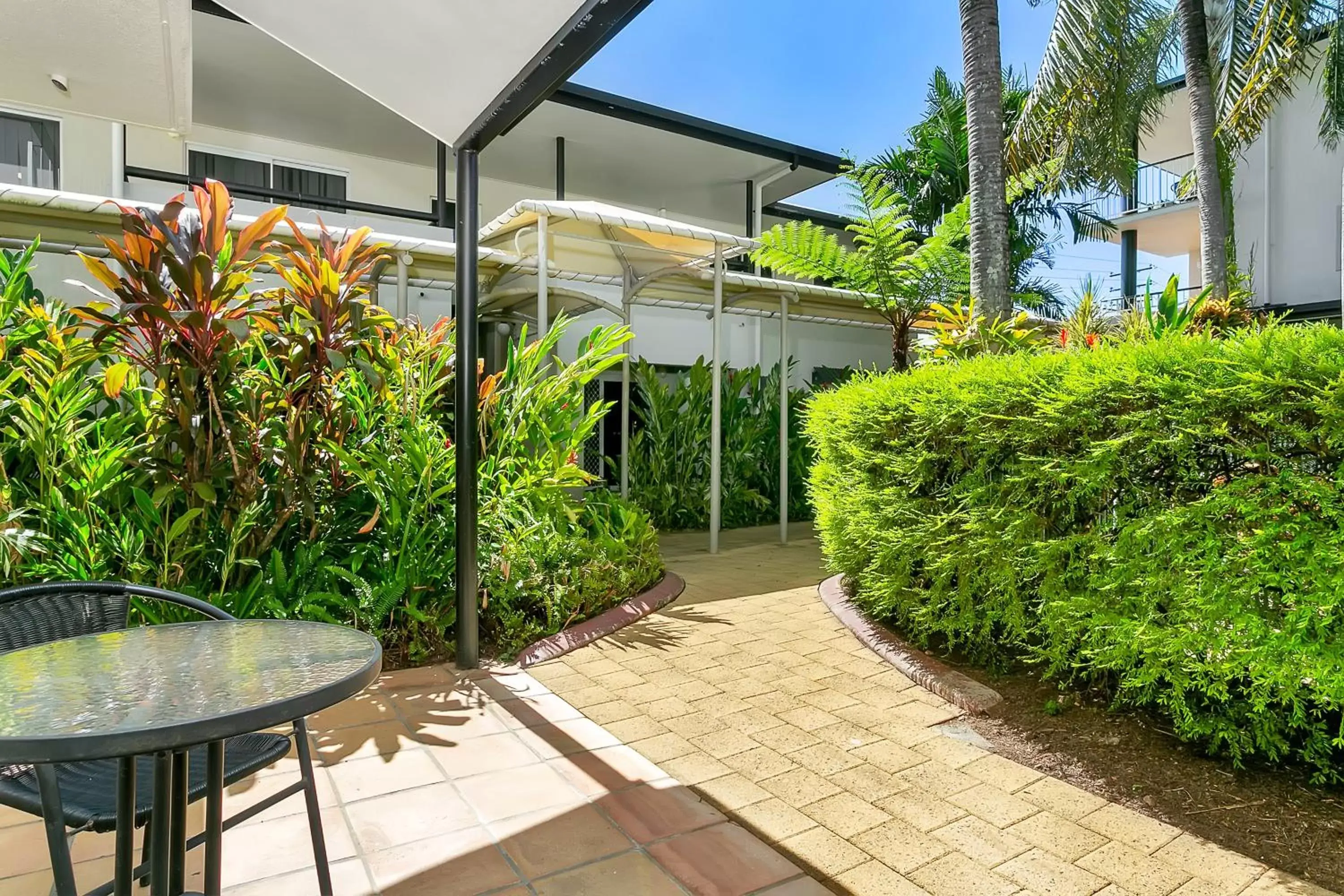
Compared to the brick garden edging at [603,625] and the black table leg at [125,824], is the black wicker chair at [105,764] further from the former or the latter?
the brick garden edging at [603,625]

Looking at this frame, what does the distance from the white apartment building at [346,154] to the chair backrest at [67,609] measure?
2.80 metres

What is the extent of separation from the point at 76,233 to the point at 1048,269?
854 inches

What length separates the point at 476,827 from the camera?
2.60m

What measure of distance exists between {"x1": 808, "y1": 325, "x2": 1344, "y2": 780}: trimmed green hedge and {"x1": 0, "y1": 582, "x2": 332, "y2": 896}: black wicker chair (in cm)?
292

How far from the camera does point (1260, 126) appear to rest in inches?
515

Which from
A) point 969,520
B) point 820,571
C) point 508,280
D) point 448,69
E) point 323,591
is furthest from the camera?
point 508,280

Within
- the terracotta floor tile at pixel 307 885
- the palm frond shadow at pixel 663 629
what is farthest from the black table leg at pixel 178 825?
the palm frond shadow at pixel 663 629

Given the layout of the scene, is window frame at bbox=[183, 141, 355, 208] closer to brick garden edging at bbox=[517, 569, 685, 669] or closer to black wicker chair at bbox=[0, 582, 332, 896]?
brick garden edging at bbox=[517, 569, 685, 669]

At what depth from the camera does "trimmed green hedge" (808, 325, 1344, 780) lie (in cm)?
262

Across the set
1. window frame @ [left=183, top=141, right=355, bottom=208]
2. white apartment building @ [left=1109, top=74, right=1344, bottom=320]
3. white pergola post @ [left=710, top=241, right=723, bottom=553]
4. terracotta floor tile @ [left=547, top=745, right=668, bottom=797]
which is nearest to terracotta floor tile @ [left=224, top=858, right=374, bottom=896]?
terracotta floor tile @ [left=547, top=745, right=668, bottom=797]

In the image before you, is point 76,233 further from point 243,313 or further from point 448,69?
point 448,69

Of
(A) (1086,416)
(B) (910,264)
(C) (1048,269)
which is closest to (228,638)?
(A) (1086,416)

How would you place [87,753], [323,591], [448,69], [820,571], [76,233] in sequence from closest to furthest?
[87,753]
[448,69]
[323,591]
[76,233]
[820,571]

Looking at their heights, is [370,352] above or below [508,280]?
below
